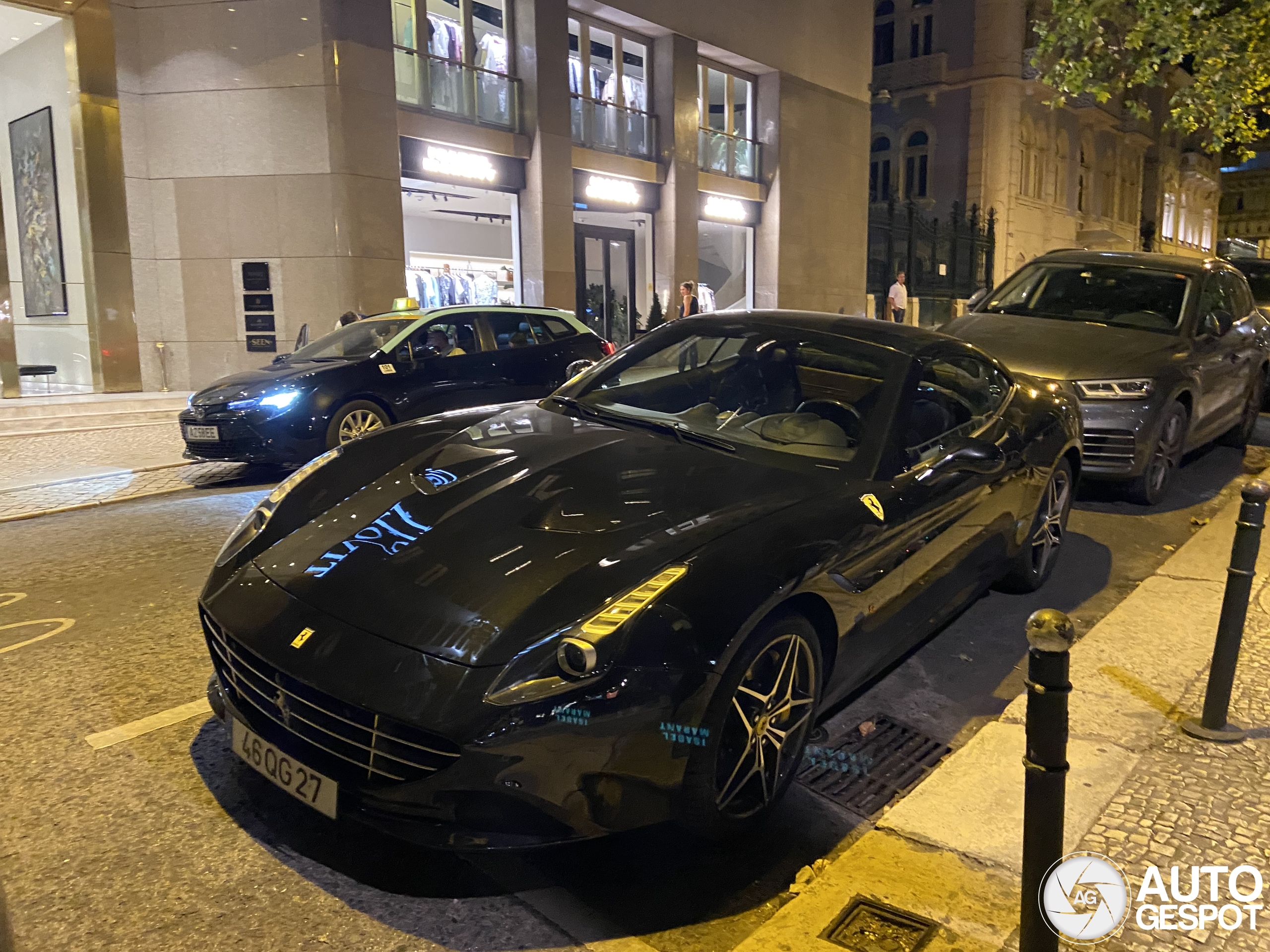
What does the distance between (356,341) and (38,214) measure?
923cm

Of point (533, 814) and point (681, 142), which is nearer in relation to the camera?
point (533, 814)

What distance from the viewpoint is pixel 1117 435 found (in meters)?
6.83

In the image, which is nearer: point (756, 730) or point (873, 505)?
point (756, 730)

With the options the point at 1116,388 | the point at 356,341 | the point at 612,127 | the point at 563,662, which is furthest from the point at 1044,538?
the point at 612,127

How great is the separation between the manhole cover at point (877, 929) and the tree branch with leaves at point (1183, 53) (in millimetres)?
13154

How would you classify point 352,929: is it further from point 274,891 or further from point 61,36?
point 61,36

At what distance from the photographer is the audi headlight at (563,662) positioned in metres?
2.42

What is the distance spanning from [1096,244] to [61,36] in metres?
43.6

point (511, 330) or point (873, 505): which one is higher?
point (511, 330)

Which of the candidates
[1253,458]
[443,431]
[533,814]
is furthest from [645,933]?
[1253,458]

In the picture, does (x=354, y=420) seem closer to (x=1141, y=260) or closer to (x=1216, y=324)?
(x=1141, y=260)

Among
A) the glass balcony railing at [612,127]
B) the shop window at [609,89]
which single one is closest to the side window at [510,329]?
the glass balcony railing at [612,127]

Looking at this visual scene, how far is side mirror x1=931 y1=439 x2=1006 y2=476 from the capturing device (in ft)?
12.9

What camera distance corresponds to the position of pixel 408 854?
2805mm
